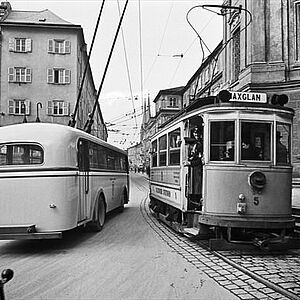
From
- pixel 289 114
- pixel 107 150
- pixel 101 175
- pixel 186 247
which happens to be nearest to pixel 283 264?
pixel 186 247

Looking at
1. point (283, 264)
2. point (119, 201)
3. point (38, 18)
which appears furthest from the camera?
point (38, 18)

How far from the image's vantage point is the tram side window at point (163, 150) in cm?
1366

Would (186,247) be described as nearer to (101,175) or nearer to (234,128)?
(234,128)

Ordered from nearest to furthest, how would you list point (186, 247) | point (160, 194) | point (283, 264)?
point (283, 264), point (186, 247), point (160, 194)

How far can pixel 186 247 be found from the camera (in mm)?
10086

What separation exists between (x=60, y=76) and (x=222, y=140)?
3630 cm

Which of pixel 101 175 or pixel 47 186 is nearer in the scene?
pixel 47 186

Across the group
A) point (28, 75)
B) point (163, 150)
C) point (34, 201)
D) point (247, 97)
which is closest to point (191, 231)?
point (247, 97)

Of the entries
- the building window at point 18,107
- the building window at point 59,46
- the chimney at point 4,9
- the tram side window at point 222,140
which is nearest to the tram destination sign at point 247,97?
the tram side window at point 222,140

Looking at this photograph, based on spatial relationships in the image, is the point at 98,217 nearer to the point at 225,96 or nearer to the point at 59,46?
the point at 225,96

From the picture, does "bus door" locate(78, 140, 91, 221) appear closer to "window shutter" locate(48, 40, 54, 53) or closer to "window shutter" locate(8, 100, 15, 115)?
"window shutter" locate(8, 100, 15, 115)

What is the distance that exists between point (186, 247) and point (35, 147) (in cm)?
402

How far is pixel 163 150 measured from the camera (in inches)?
550

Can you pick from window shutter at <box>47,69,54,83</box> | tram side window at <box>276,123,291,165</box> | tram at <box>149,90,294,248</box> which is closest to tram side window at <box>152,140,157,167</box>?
tram at <box>149,90,294,248</box>
